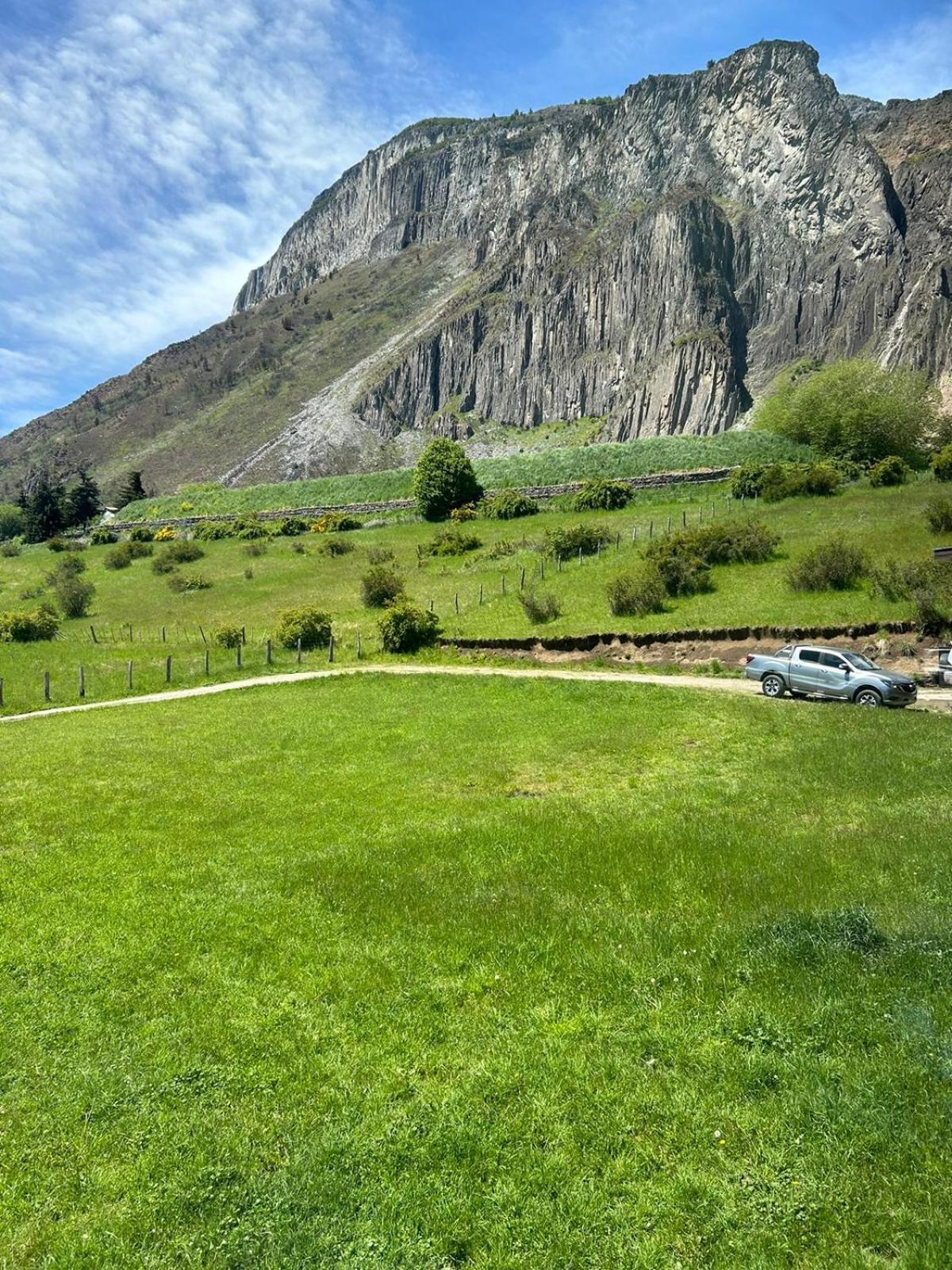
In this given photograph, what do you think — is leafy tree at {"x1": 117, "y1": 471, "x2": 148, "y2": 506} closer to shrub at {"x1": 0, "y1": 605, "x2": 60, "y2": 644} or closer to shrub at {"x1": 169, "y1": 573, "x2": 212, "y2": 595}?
shrub at {"x1": 169, "y1": 573, "x2": 212, "y2": 595}

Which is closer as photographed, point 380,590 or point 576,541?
point 380,590

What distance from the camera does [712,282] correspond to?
541 ft

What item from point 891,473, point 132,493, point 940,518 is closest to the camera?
point 940,518

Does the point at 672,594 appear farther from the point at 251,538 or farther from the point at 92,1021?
the point at 251,538

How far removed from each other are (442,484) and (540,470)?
666 inches

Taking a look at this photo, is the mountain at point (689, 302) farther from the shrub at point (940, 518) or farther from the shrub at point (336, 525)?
the shrub at point (940, 518)

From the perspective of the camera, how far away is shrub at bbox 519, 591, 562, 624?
120 feet

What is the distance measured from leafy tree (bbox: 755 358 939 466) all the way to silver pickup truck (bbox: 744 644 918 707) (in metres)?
53.8

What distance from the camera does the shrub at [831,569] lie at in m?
32.8

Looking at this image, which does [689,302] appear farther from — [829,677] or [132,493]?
[829,677]

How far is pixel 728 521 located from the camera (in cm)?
4725

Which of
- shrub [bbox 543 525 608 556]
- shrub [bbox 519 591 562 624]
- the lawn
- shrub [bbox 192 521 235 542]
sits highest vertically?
shrub [bbox 192 521 235 542]

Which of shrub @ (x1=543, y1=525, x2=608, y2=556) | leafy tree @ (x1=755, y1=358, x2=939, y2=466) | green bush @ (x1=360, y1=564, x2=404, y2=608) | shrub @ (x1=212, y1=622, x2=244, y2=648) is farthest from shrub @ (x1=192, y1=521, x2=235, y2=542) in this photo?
leafy tree @ (x1=755, y1=358, x2=939, y2=466)

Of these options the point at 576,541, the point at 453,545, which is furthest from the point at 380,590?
the point at 453,545
